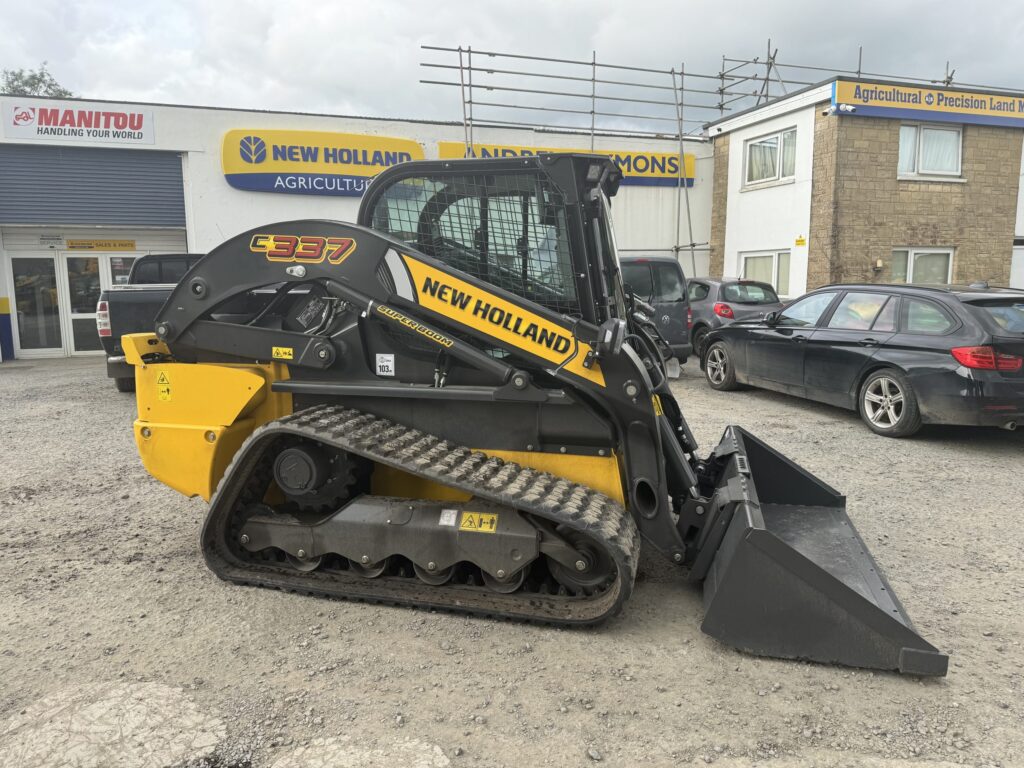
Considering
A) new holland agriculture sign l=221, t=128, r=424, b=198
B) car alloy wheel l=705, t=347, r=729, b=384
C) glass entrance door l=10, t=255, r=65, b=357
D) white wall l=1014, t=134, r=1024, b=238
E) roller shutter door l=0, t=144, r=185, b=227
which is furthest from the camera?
white wall l=1014, t=134, r=1024, b=238

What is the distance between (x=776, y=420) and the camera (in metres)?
8.14

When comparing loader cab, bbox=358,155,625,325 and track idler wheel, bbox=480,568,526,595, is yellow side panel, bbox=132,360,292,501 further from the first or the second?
track idler wheel, bbox=480,568,526,595

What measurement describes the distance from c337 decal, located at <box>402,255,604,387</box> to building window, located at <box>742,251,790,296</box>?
43.5 ft

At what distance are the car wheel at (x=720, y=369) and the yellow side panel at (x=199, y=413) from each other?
23.6 ft

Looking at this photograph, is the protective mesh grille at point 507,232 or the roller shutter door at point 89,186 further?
the roller shutter door at point 89,186

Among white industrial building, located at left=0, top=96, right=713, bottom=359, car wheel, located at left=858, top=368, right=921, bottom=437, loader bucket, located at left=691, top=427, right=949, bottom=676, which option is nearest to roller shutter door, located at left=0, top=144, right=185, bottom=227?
white industrial building, located at left=0, top=96, right=713, bottom=359

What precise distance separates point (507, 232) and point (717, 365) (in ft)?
23.1

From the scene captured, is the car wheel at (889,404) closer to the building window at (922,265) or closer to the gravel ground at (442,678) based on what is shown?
the gravel ground at (442,678)

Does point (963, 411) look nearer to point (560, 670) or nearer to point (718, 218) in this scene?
point (560, 670)

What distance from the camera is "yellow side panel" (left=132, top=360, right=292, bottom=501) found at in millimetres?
3877

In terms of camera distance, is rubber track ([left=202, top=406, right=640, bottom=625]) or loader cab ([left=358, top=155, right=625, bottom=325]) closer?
rubber track ([left=202, top=406, right=640, bottom=625])

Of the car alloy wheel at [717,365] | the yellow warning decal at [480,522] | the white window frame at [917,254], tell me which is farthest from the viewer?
the white window frame at [917,254]

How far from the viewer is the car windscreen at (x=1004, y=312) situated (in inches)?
262

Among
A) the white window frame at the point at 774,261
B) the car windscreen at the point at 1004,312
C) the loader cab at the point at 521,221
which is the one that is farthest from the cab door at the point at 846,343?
the white window frame at the point at 774,261
